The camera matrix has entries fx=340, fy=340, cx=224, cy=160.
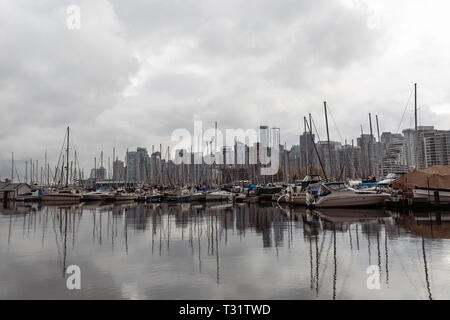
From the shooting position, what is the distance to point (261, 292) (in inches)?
327

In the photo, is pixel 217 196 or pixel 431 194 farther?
pixel 217 196

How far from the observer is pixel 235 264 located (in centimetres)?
1149

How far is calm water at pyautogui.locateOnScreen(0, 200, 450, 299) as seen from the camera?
844cm

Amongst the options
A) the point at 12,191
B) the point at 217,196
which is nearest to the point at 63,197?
the point at 12,191

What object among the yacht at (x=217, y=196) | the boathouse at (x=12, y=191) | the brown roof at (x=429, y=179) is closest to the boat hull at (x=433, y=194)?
the brown roof at (x=429, y=179)

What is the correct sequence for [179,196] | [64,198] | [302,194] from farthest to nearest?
1. [179,196]
2. [64,198]
3. [302,194]

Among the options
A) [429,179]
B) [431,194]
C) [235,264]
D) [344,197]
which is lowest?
[235,264]

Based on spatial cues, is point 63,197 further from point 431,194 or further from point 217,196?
point 431,194

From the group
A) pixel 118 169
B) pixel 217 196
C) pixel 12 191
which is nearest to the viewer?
pixel 217 196

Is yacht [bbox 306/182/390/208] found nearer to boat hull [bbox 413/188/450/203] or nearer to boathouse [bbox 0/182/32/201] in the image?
boat hull [bbox 413/188/450/203]

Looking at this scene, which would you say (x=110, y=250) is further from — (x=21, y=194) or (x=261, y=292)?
(x=21, y=194)

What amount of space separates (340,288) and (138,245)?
10.0 meters
